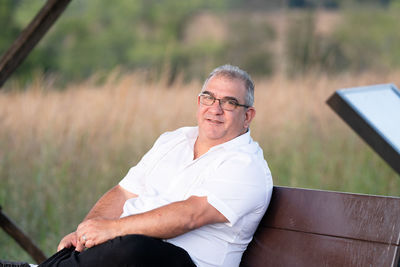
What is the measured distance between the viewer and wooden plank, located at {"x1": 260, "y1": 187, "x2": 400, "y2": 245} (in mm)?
2547

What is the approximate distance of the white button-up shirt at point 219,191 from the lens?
2785mm

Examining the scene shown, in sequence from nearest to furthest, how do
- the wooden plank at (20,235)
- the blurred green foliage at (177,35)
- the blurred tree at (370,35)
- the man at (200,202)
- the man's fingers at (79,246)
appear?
the man at (200,202) → the man's fingers at (79,246) → the wooden plank at (20,235) → the blurred tree at (370,35) → the blurred green foliage at (177,35)

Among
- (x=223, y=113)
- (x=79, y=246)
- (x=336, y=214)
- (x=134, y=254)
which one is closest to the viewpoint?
(x=134, y=254)

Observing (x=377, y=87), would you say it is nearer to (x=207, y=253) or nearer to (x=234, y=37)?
(x=207, y=253)

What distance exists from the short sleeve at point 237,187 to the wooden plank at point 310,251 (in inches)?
7.1

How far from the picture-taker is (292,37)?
1873 centimetres

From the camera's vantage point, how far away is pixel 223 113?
3.07 metres

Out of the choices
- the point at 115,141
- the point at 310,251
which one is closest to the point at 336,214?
the point at 310,251

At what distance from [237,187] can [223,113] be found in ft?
1.42

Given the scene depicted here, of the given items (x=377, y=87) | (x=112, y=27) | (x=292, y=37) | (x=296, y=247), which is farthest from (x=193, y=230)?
(x=112, y=27)

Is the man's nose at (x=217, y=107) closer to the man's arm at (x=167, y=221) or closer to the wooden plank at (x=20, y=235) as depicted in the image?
the man's arm at (x=167, y=221)

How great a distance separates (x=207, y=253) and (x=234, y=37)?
21.6 m

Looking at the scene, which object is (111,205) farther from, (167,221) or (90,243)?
(167,221)

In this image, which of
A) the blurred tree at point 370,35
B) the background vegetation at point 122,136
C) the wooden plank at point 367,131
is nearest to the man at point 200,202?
the wooden plank at point 367,131
